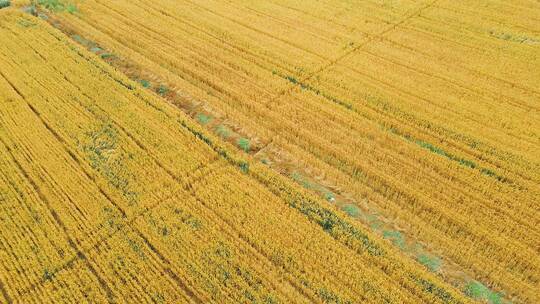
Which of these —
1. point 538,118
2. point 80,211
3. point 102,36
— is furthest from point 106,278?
point 538,118

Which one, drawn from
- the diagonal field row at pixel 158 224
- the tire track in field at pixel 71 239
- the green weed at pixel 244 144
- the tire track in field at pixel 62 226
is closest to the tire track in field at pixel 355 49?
the green weed at pixel 244 144

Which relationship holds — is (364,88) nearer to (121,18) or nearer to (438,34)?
(438,34)

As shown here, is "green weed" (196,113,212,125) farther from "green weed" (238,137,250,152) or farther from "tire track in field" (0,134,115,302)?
"tire track in field" (0,134,115,302)

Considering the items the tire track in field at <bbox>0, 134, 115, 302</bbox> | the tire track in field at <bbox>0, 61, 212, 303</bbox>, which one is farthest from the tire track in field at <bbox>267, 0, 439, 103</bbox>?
the tire track in field at <bbox>0, 134, 115, 302</bbox>

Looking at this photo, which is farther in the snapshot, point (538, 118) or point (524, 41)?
point (524, 41)

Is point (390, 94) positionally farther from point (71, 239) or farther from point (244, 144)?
point (71, 239)

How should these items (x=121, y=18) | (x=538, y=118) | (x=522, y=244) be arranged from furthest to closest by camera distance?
(x=121, y=18) < (x=538, y=118) < (x=522, y=244)
